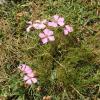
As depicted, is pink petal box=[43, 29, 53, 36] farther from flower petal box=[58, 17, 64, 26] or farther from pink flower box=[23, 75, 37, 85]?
pink flower box=[23, 75, 37, 85]

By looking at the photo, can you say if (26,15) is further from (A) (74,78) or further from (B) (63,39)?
(A) (74,78)

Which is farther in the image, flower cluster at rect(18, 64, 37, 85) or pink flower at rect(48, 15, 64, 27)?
pink flower at rect(48, 15, 64, 27)

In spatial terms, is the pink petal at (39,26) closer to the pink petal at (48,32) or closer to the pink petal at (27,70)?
the pink petal at (48,32)

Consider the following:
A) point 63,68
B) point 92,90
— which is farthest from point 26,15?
point 92,90

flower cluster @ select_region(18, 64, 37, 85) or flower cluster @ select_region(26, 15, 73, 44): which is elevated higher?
flower cluster @ select_region(26, 15, 73, 44)

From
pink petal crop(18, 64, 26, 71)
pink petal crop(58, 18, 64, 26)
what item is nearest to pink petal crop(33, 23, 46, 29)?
pink petal crop(58, 18, 64, 26)

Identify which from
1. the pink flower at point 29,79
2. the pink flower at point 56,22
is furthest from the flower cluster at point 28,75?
the pink flower at point 56,22
